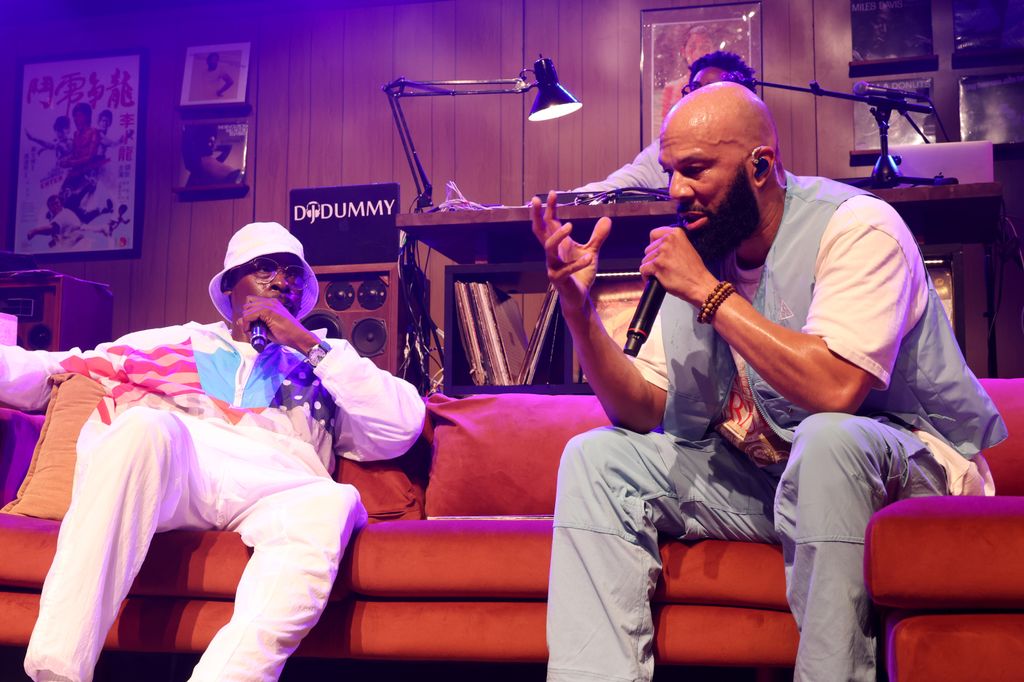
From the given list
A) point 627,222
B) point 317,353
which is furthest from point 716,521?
point 627,222

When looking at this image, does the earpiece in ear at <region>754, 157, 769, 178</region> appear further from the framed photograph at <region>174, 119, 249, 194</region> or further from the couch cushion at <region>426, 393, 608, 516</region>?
the framed photograph at <region>174, 119, 249, 194</region>

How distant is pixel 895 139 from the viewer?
4.10 metres

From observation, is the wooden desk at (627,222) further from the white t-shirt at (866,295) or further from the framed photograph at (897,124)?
the white t-shirt at (866,295)

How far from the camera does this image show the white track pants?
1792mm

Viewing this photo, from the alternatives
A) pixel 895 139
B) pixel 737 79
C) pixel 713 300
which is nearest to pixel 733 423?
pixel 713 300

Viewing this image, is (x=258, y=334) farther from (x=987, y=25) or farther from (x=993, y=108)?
(x=987, y=25)

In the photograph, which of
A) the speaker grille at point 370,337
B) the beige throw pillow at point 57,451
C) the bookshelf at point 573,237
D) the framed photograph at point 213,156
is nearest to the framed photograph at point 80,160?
the framed photograph at point 213,156

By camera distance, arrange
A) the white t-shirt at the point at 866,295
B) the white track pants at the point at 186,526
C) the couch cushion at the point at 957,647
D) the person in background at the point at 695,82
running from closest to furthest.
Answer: the couch cushion at the point at 957,647
the white t-shirt at the point at 866,295
the white track pants at the point at 186,526
the person in background at the point at 695,82

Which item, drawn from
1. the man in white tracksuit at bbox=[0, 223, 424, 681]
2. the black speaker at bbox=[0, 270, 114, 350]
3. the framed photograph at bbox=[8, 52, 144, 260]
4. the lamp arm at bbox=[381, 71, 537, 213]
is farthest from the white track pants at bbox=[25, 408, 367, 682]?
the framed photograph at bbox=[8, 52, 144, 260]

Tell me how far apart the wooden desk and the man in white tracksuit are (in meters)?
0.58

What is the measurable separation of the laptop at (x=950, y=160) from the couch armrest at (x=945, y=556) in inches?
86.3

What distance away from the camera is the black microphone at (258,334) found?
2564mm

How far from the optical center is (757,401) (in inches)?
74.3

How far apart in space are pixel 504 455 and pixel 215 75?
3049mm
